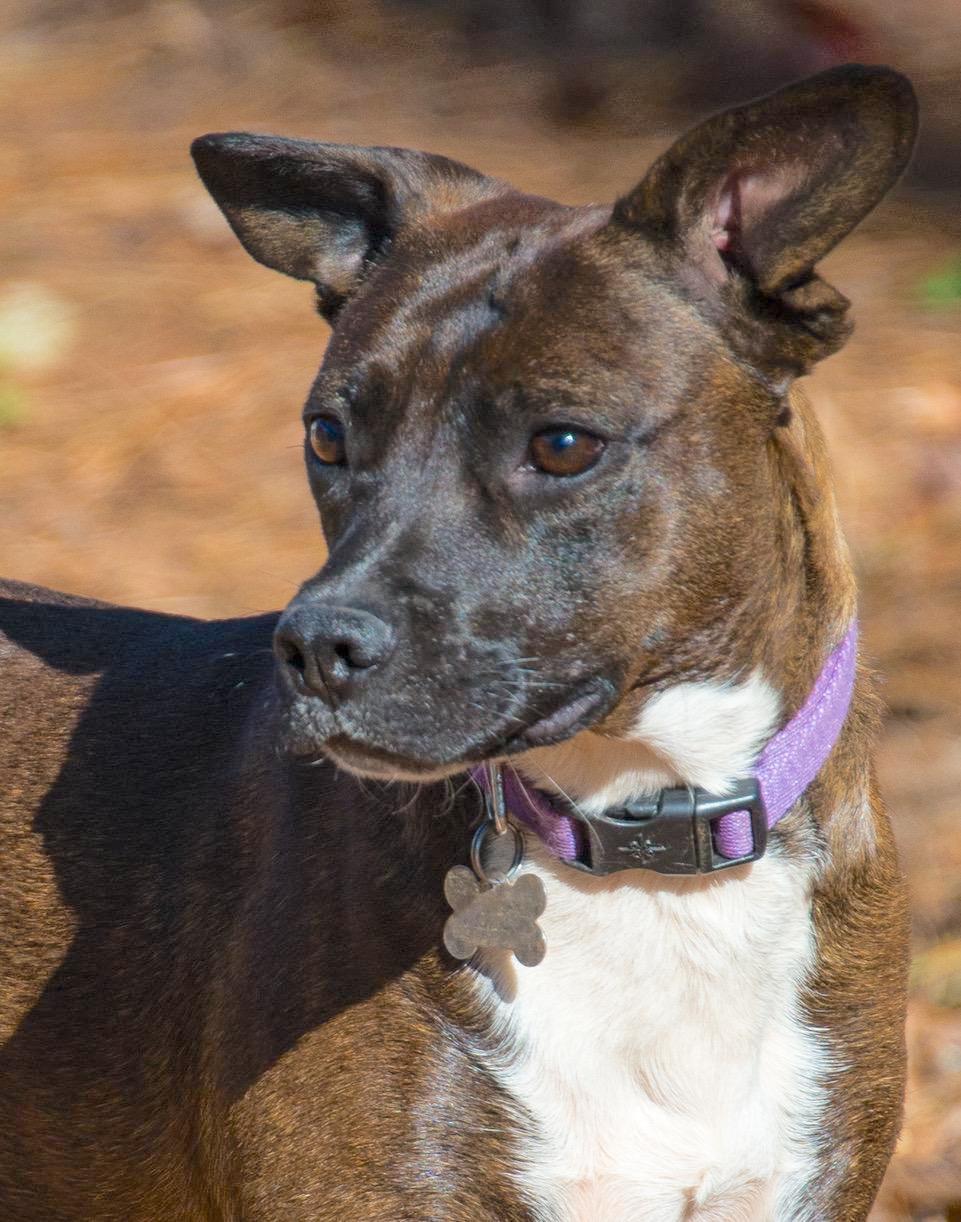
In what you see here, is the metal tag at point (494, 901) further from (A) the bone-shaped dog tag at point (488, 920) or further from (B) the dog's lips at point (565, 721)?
(B) the dog's lips at point (565, 721)

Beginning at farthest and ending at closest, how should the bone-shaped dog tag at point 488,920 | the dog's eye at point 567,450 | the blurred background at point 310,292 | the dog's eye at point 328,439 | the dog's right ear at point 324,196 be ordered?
the blurred background at point 310,292, the dog's right ear at point 324,196, the dog's eye at point 328,439, the bone-shaped dog tag at point 488,920, the dog's eye at point 567,450

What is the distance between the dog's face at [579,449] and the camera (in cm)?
271

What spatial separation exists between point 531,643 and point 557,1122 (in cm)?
80

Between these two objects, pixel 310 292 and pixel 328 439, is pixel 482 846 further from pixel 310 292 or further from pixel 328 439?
pixel 310 292

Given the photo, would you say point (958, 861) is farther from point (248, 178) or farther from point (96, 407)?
point (96, 407)

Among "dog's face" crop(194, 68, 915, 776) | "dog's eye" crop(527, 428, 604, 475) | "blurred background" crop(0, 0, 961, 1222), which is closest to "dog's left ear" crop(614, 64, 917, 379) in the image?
"dog's face" crop(194, 68, 915, 776)

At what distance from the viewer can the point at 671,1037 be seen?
9.90 ft

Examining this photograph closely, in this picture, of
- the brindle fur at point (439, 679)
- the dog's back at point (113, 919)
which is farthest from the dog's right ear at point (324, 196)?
the dog's back at point (113, 919)

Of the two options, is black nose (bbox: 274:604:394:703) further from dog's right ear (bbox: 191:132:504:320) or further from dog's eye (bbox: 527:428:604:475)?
dog's right ear (bbox: 191:132:504:320)

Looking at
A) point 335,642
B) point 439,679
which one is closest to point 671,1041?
point 439,679

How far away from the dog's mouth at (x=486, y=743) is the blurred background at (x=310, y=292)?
178 centimetres

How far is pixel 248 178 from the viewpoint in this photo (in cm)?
337

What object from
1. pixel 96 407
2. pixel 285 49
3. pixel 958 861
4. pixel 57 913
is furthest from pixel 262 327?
pixel 57 913

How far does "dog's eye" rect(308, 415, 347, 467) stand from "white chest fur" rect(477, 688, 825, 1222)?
61 cm
